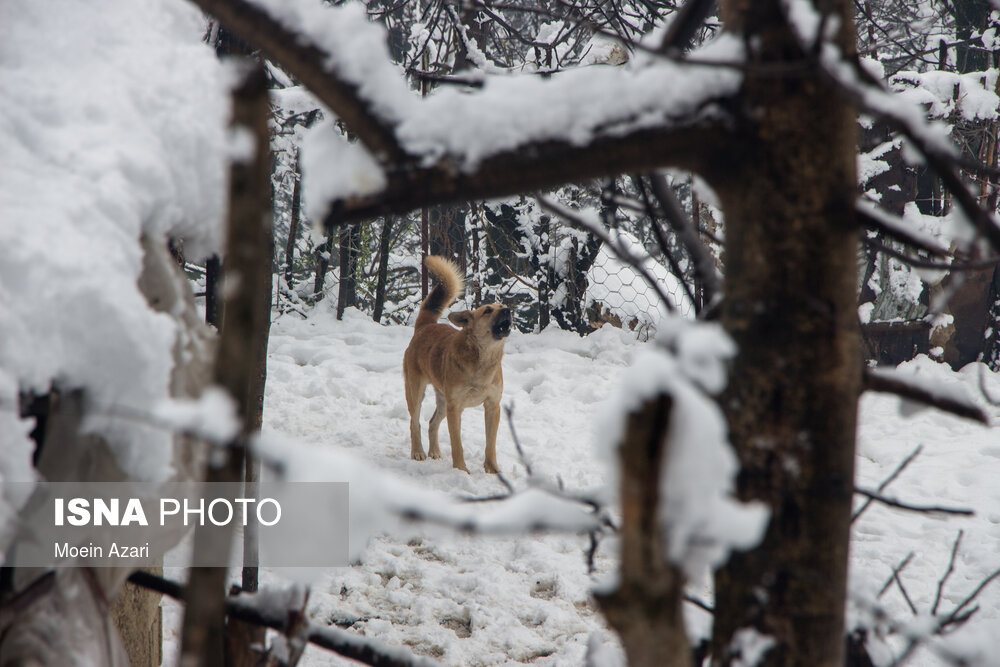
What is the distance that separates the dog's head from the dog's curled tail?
458mm

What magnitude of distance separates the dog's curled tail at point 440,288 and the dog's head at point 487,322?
18.0 inches

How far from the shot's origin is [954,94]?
763 centimetres

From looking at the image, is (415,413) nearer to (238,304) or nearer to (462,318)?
(462,318)

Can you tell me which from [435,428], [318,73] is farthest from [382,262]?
[318,73]

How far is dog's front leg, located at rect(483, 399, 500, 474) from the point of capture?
5531 mm

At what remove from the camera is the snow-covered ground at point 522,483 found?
10.3ft

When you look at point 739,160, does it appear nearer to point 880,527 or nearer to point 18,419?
point 18,419

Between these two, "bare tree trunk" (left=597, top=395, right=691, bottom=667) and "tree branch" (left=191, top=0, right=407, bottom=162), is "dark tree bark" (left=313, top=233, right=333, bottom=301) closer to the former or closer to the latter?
"tree branch" (left=191, top=0, right=407, bottom=162)

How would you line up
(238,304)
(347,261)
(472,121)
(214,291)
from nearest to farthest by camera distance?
(238,304)
(472,121)
(214,291)
(347,261)

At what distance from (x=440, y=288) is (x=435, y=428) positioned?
1.31 m

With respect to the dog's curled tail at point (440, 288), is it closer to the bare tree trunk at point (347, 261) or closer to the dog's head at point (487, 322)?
the dog's head at point (487, 322)

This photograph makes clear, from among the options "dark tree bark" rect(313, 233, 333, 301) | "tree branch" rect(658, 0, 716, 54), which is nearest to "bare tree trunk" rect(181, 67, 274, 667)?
"tree branch" rect(658, 0, 716, 54)

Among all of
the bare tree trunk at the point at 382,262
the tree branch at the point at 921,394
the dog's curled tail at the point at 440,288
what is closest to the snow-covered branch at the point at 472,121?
the tree branch at the point at 921,394

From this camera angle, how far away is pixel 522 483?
219 inches
